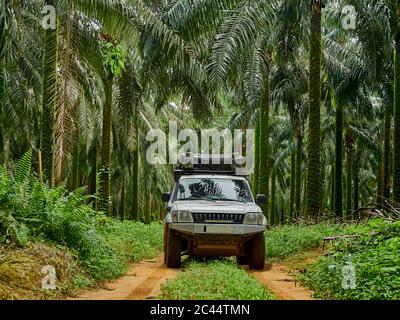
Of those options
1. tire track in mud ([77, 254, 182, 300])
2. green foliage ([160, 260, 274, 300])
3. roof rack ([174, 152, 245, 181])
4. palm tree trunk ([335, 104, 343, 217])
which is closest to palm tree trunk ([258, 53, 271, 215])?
palm tree trunk ([335, 104, 343, 217])

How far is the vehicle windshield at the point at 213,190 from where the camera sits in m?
12.0

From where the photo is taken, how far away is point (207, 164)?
13469mm

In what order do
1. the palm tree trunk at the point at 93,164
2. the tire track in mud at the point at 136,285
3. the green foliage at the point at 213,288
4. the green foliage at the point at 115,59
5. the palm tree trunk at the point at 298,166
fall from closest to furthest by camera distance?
the green foliage at the point at 213,288 → the tire track in mud at the point at 136,285 → the green foliage at the point at 115,59 → the palm tree trunk at the point at 298,166 → the palm tree trunk at the point at 93,164

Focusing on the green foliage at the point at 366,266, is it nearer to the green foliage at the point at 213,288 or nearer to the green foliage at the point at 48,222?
the green foliage at the point at 213,288

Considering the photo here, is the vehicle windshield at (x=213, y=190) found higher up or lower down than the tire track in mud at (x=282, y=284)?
higher up

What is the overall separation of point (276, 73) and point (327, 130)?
14.7m

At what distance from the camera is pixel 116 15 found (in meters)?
14.4

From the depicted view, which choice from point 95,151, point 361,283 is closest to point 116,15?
Answer: point 361,283

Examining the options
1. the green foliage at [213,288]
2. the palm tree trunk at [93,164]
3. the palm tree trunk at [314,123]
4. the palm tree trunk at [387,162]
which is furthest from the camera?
the palm tree trunk at [93,164]

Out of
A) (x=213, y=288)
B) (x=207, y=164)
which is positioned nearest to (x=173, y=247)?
(x=207, y=164)

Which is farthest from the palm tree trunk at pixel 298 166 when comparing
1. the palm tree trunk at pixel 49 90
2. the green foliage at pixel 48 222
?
the green foliage at pixel 48 222

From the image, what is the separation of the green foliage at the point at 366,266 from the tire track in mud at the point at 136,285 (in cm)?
244

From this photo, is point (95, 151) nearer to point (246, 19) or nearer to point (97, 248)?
point (246, 19)

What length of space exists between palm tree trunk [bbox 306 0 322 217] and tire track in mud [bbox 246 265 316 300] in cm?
571
